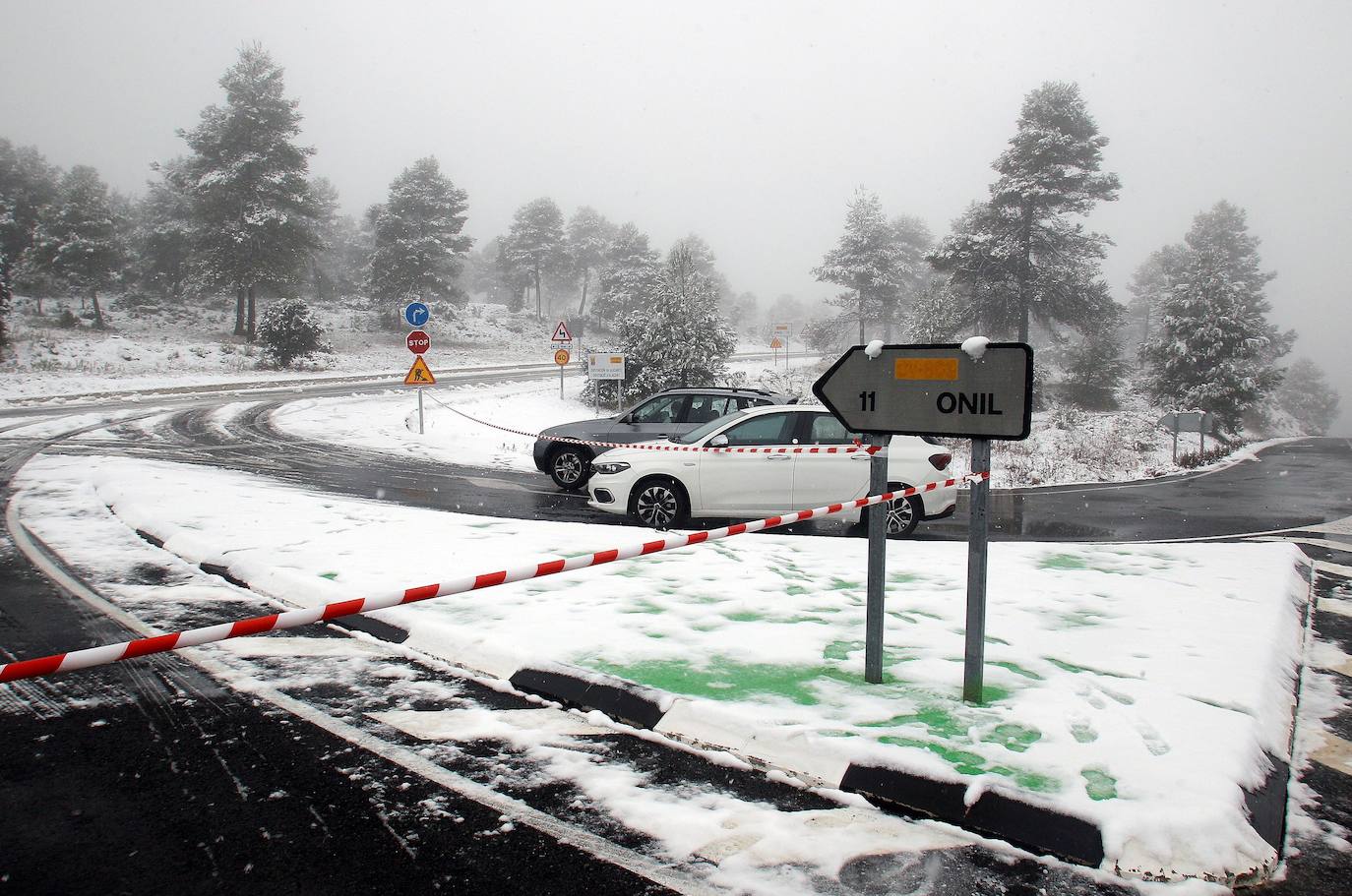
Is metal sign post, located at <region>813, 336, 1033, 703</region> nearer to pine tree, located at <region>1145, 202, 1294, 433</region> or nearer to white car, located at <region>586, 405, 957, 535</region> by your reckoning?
white car, located at <region>586, 405, 957, 535</region>

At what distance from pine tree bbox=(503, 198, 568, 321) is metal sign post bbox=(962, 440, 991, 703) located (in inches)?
2922

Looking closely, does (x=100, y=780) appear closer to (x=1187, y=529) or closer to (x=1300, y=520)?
(x=1187, y=529)

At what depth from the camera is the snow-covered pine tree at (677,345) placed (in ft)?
86.6

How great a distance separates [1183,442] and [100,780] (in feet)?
121

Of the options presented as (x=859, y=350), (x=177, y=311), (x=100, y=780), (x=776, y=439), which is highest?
(x=177, y=311)

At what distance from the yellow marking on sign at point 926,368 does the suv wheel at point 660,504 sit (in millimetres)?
5731

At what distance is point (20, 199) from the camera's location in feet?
173

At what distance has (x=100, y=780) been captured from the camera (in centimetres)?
336

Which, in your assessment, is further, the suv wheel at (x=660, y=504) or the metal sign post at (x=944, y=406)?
the suv wheel at (x=660, y=504)

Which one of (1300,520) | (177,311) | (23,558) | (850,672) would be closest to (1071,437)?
(1300,520)

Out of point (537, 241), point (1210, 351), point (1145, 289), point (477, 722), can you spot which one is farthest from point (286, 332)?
point (1145, 289)

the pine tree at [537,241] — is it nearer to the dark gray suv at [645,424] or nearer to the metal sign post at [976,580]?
the dark gray suv at [645,424]

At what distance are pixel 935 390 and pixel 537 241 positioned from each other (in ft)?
250

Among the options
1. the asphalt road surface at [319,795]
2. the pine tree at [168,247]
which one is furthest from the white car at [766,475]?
the pine tree at [168,247]
